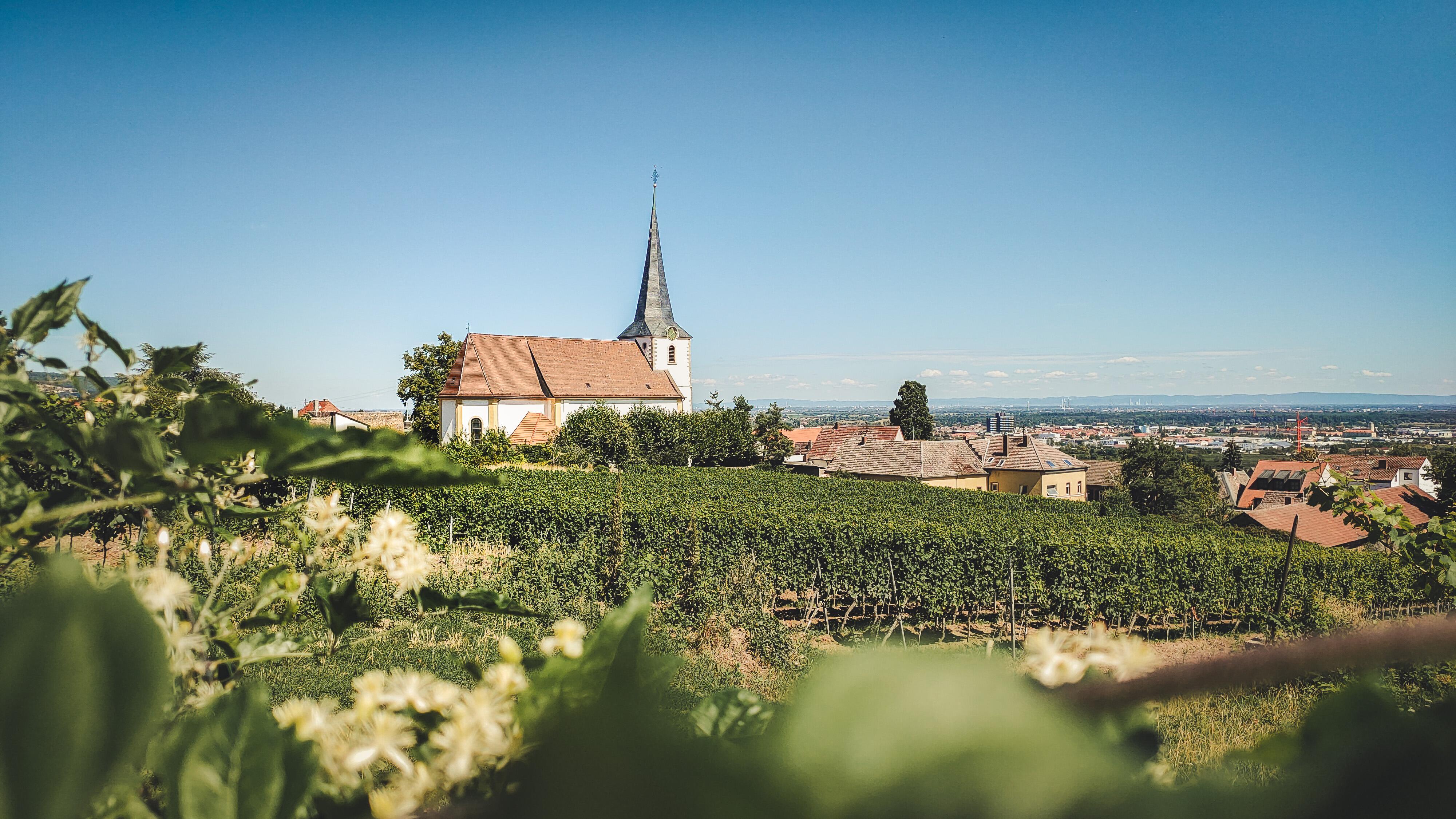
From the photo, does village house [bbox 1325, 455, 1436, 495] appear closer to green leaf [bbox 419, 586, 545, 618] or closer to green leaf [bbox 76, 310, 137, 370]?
green leaf [bbox 419, 586, 545, 618]

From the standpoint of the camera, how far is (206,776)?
0.42m

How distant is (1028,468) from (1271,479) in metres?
29.2

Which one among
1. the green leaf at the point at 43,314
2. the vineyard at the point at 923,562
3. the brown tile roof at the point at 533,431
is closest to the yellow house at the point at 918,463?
the brown tile roof at the point at 533,431

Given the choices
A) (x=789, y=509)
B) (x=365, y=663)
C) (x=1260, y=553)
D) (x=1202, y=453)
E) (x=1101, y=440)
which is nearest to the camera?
(x=365, y=663)

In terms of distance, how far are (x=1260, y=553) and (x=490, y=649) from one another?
15.8m

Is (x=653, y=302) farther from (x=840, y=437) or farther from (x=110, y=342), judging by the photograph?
(x=110, y=342)

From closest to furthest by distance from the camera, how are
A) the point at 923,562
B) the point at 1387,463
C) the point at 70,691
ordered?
1. the point at 70,691
2. the point at 923,562
3. the point at 1387,463

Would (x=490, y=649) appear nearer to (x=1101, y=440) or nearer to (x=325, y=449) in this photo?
(x=325, y=449)

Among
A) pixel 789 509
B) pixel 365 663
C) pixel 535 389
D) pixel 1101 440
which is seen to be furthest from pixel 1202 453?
pixel 365 663

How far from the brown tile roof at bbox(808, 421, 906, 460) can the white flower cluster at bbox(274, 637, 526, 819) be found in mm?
52444

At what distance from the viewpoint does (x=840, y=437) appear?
60500mm

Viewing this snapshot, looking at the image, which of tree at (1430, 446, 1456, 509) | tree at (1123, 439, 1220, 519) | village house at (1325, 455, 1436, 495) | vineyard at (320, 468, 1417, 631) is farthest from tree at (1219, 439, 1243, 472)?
vineyard at (320, 468, 1417, 631)

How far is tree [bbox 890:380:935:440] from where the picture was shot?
2598 inches

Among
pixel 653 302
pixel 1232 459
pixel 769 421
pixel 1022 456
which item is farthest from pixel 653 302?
pixel 1232 459
